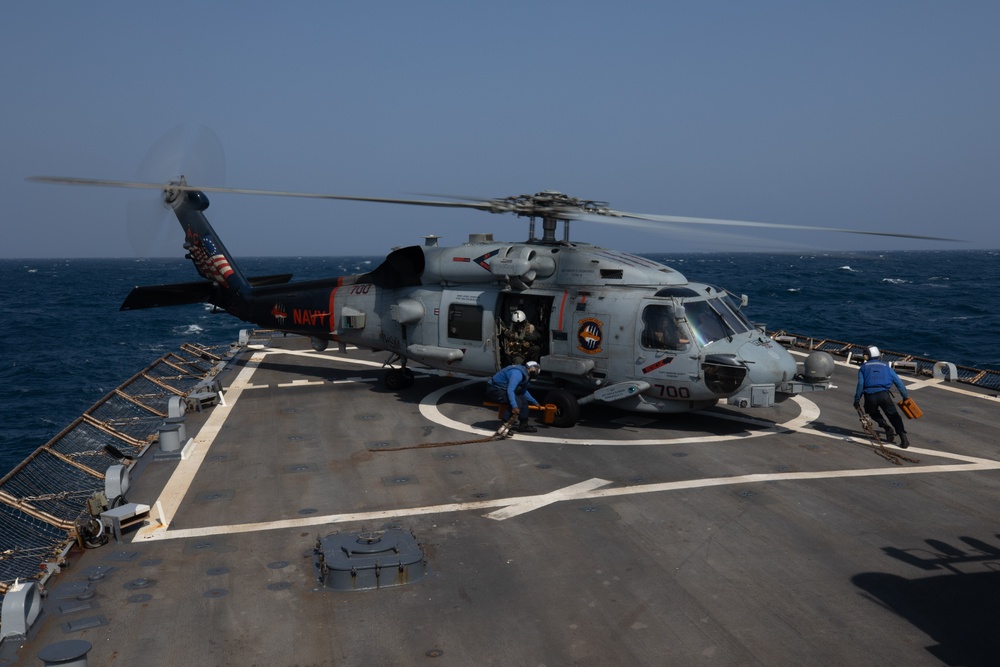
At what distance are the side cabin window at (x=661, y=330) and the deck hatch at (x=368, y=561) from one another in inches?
276

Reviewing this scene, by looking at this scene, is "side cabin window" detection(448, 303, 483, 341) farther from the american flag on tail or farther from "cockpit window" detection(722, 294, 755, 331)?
the american flag on tail

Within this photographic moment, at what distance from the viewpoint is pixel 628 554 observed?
9.36m

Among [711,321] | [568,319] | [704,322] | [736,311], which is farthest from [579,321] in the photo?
[736,311]

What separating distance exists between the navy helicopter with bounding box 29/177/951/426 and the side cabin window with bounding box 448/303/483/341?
0.03 m

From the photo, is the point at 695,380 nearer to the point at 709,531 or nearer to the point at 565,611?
the point at 709,531

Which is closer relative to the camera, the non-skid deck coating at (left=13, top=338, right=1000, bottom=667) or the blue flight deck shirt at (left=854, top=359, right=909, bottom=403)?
the non-skid deck coating at (left=13, top=338, right=1000, bottom=667)

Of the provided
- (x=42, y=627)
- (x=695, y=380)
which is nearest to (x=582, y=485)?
(x=695, y=380)

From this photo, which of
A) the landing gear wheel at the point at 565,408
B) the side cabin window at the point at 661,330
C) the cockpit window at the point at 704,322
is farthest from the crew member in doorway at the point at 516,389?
the cockpit window at the point at 704,322

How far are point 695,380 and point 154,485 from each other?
951 centimetres

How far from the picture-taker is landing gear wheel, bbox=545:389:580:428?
1526 centimetres

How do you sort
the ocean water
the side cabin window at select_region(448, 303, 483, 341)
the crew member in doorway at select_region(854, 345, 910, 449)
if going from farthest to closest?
the ocean water
the side cabin window at select_region(448, 303, 483, 341)
the crew member in doorway at select_region(854, 345, 910, 449)

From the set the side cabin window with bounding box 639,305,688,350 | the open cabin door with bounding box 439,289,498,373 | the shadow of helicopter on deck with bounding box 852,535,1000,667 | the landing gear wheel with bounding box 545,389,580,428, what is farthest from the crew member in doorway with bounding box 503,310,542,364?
the shadow of helicopter on deck with bounding box 852,535,1000,667

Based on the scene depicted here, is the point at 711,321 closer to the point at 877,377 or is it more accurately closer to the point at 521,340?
the point at 877,377

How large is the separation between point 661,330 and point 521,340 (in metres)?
3.21
